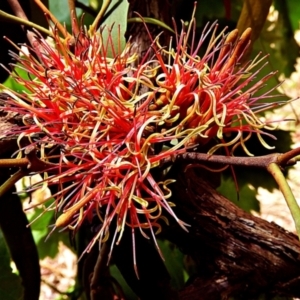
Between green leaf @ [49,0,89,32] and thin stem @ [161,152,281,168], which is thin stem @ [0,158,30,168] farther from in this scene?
green leaf @ [49,0,89,32]

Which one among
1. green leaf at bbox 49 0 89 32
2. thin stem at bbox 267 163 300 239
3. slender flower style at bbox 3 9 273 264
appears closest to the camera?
thin stem at bbox 267 163 300 239

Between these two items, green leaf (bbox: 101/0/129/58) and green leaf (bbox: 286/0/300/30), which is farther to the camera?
green leaf (bbox: 286/0/300/30)

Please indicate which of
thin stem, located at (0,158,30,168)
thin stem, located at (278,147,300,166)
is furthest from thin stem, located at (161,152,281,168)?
thin stem, located at (0,158,30,168)

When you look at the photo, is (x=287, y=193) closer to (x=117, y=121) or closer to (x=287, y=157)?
(x=287, y=157)

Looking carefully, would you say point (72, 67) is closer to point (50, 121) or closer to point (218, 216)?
point (50, 121)

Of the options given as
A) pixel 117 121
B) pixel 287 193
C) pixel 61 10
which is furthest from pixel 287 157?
pixel 61 10

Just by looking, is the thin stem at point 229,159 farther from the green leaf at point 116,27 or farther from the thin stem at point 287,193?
the green leaf at point 116,27
